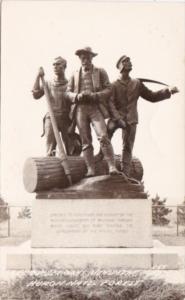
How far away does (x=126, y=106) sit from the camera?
964 cm

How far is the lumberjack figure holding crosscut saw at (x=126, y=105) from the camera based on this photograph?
9.52 meters

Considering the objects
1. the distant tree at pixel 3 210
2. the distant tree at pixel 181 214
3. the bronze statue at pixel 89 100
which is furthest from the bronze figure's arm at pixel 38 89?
the distant tree at pixel 181 214

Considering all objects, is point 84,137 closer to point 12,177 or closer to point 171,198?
point 12,177

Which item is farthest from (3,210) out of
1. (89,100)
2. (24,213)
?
(89,100)

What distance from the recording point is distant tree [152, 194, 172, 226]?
1168 centimetres

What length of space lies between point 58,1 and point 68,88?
1.46 metres

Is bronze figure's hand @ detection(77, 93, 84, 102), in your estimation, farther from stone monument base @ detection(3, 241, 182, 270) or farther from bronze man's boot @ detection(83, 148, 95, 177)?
stone monument base @ detection(3, 241, 182, 270)

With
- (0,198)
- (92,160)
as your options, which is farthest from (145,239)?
(0,198)

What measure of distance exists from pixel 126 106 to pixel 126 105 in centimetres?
2

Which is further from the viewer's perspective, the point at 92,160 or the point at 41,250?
the point at 92,160

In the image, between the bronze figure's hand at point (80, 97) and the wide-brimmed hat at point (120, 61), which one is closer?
the bronze figure's hand at point (80, 97)

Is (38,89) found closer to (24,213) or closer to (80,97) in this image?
(80,97)

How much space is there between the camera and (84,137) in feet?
30.9

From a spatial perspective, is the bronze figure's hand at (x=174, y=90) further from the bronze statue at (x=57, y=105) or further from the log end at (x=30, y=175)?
the log end at (x=30, y=175)
